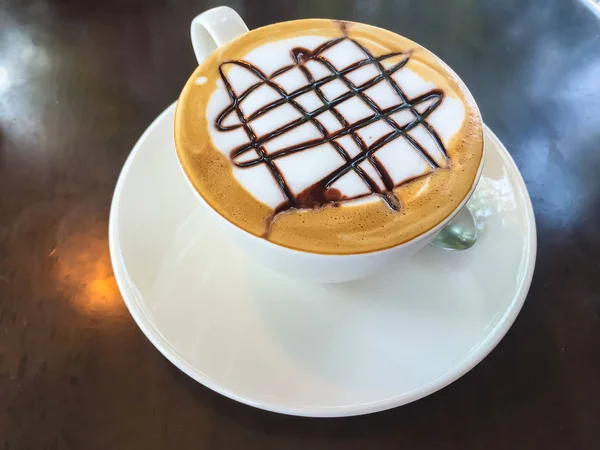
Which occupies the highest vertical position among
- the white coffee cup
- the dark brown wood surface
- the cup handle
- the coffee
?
the cup handle

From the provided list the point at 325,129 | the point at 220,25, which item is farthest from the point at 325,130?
the point at 220,25

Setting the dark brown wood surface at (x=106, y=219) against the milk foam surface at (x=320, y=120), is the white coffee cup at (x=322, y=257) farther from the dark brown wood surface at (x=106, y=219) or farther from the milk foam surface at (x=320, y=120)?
the dark brown wood surface at (x=106, y=219)

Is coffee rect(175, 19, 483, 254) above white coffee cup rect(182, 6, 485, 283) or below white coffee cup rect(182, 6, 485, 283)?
above

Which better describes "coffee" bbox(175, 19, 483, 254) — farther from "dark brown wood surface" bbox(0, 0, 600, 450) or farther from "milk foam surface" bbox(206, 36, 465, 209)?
"dark brown wood surface" bbox(0, 0, 600, 450)

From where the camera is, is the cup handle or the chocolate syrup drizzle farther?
the cup handle

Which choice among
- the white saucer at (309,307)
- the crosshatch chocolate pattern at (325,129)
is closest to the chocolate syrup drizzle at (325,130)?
the crosshatch chocolate pattern at (325,129)

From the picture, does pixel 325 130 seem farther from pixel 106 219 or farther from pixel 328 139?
pixel 106 219

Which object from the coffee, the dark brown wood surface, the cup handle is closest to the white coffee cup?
the coffee

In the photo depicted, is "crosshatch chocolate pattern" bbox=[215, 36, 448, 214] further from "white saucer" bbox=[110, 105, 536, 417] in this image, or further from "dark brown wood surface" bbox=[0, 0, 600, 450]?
"dark brown wood surface" bbox=[0, 0, 600, 450]
